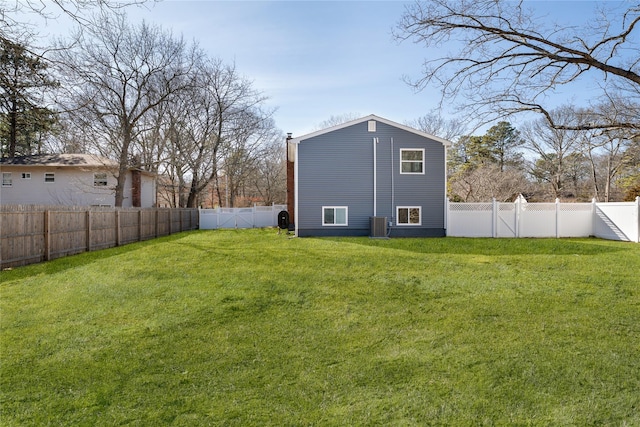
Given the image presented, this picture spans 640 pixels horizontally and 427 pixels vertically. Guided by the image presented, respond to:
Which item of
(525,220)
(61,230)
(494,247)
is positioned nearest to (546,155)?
(525,220)

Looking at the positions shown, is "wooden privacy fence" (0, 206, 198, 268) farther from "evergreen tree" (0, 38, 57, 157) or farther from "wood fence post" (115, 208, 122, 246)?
"evergreen tree" (0, 38, 57, 157)

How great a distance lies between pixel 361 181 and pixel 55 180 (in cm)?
1909

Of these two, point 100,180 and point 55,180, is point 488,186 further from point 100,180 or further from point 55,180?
point 55,180

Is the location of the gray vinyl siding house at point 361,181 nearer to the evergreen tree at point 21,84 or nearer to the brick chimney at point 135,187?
the evergreen tree at point 21,84

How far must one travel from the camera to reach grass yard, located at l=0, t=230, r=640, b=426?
356 centimetres

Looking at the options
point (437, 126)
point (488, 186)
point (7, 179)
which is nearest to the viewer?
point (7, 179)

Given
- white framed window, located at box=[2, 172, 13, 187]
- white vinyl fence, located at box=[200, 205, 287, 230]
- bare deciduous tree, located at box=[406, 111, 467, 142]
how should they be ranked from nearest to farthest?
white framed window, located at box=[2, 172, 13, 187]
white vinyl fence, located at box=[200, 205, 287, 230]
bare deciduous tree, located at box=[406, 111, 467, 142]

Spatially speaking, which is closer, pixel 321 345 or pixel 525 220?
pixel 321 345

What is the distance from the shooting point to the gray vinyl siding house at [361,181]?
16594 millimetres

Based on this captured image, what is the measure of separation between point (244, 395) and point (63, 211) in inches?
410

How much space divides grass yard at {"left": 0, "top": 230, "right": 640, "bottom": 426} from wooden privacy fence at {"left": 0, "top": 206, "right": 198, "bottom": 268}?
969mm

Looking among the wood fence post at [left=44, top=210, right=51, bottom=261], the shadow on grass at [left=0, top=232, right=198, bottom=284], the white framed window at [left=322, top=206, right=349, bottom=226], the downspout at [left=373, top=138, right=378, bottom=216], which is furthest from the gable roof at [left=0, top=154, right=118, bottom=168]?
the downspout at [left=373, top=138, right=378, bottom=216]

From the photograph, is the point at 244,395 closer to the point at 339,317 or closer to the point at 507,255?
the point at 339,317

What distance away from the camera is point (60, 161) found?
23.2 metres
